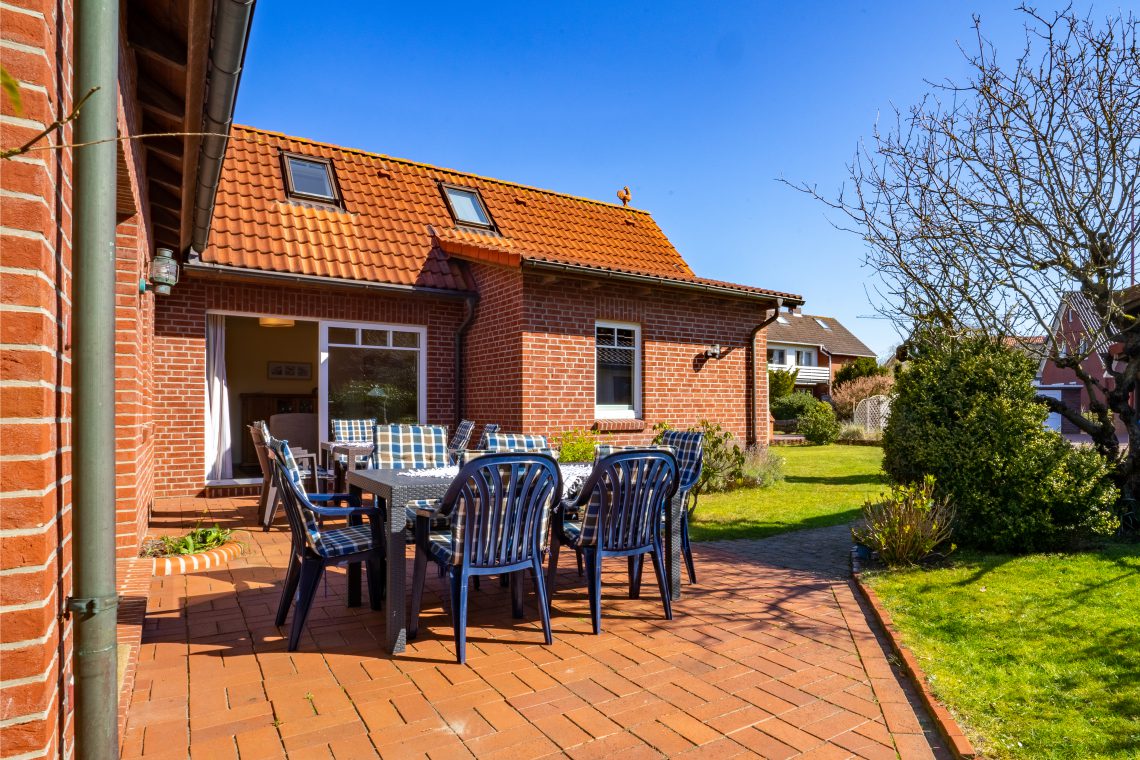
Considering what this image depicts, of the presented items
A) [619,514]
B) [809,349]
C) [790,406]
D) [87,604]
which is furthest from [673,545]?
[809,349]

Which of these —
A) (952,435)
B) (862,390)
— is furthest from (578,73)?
(862,390)

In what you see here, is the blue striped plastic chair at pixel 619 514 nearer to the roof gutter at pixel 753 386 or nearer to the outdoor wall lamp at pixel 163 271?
the outdoor wall lamp at pixel 163 271

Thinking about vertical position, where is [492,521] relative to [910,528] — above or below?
above

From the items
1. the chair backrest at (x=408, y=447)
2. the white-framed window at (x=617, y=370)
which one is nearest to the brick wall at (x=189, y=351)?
the chair backrest at (x=408, y=447)

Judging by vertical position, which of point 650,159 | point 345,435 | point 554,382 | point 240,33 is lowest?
point 345,435

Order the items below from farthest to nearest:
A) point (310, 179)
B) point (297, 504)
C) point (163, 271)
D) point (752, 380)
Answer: point (752, 380) → point (310, 179) → point (163, 271) → point (297, 504)

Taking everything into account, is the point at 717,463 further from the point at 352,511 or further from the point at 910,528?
the point at 352,511

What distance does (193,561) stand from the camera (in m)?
5.26

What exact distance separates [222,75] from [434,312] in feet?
22.2

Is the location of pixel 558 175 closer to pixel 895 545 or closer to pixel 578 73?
pixel 578 73

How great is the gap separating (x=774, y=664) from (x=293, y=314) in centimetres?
765

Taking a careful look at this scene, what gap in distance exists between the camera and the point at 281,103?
10.6 meters

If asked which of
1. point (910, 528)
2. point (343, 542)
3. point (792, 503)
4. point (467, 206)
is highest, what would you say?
point (467, 206)

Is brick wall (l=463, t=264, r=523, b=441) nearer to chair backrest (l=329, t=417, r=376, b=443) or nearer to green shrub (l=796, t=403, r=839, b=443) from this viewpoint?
chair backrest (l=329, t=417, r=376, b=443)
